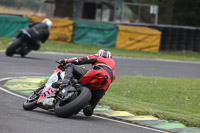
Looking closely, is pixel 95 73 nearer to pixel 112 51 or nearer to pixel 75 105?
pixel 75 105

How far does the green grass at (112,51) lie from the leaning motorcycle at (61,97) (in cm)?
1650

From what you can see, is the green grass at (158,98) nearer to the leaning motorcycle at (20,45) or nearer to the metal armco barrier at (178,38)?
the leaning motorcycle at (20,45)

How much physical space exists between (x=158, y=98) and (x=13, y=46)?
7643 mm

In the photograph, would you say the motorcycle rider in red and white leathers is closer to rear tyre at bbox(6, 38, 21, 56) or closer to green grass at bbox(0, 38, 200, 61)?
rear tyre at bbox(6, 38, 21, 56)

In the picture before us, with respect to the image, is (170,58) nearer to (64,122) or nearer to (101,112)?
(101,112)

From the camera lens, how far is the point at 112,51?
2841cm

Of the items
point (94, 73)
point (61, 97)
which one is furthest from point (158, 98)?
point (61, 97)

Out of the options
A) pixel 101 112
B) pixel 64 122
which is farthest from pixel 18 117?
pixel 101 112

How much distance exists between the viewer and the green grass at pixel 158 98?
1026cm

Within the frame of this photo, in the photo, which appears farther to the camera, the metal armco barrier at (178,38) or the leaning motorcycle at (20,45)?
the metal armco barrier at (178,38)

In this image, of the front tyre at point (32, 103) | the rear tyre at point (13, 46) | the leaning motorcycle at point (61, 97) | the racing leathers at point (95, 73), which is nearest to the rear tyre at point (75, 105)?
the leaning motorcycle at point (61, 97)

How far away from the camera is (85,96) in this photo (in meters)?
8.03

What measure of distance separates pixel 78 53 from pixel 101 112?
1583cm

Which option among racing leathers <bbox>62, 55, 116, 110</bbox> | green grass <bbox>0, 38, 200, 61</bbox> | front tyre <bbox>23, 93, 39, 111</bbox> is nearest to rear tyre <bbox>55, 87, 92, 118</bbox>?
racing leathers <bbox>62, 55, 116, 110</bbox>
